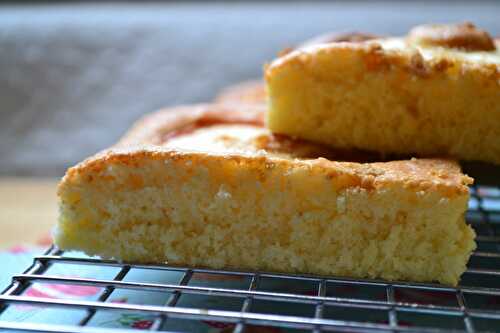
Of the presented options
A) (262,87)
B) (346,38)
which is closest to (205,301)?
(346,38)

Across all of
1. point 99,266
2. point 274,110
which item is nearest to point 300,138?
point 274,110

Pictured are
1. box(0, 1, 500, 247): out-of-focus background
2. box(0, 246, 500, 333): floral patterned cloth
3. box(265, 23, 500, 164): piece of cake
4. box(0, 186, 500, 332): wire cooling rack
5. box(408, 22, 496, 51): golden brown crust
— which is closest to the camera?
box(0, 186, 500, 332): wire cooling rack

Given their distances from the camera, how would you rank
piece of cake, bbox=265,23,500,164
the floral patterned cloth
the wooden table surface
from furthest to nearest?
the wooden table surface < piece of cake, bbox=265,23,500,164 < the floral patterned cloth

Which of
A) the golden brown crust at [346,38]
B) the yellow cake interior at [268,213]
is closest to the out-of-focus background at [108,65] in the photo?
the golden brown crust at [346,38]

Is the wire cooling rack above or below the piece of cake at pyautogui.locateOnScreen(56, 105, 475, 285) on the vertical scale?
below

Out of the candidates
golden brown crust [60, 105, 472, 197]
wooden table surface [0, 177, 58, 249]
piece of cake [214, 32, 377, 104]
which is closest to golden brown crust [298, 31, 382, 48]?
piece of cake [214, 32, 377, 104]

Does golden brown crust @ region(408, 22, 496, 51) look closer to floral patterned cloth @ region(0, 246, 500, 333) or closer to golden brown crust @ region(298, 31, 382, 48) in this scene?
golden brown crust @ region(298, 31, 382, 48)

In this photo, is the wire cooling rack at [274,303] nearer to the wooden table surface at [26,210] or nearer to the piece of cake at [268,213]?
the piece of cake at [268,213]

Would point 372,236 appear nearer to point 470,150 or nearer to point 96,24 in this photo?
point 470,150
